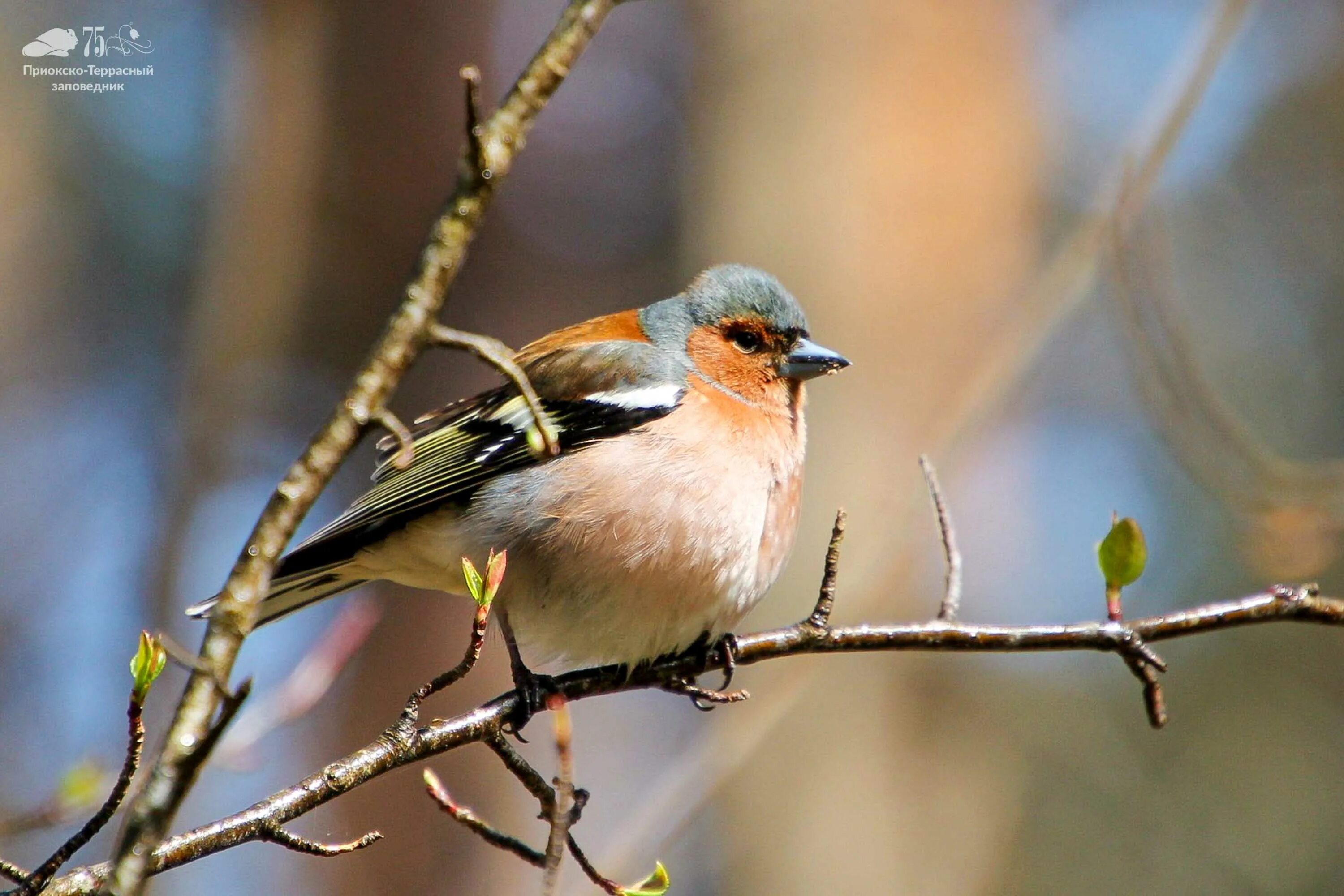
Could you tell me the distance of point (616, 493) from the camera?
11.6 ft

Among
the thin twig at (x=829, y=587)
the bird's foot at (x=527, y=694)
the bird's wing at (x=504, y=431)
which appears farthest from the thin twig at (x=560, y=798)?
the bird's wing at (x=504, y=431)

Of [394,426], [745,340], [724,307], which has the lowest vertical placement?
[394,426]

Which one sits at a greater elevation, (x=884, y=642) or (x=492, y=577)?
(x=492, y=577)

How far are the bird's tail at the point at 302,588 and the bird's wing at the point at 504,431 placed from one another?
0.03 meters

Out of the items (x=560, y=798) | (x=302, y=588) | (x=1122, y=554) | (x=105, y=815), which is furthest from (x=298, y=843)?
(x=1122, y=554)

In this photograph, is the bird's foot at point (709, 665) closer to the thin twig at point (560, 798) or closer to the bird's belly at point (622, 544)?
the bird's belly at point (622, 544)

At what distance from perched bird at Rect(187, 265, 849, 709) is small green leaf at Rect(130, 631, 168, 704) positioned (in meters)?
1.15

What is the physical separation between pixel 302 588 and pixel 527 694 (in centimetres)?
114

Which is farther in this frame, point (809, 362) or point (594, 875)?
point (809, 362)

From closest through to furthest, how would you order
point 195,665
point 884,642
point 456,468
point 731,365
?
point 195,665
point 884,642
point 456,468
point 731,365

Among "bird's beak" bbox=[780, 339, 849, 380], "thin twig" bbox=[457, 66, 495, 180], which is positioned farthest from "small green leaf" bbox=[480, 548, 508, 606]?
"bird's beak" bbox=[780, 339, 849, 380]

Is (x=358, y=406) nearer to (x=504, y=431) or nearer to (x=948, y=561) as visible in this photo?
(x=948, y=561)

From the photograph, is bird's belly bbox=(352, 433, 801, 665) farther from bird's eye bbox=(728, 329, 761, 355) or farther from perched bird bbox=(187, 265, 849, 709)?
bird's eye bbox=(728, 329, 761, 355)

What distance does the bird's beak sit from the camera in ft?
13.7
